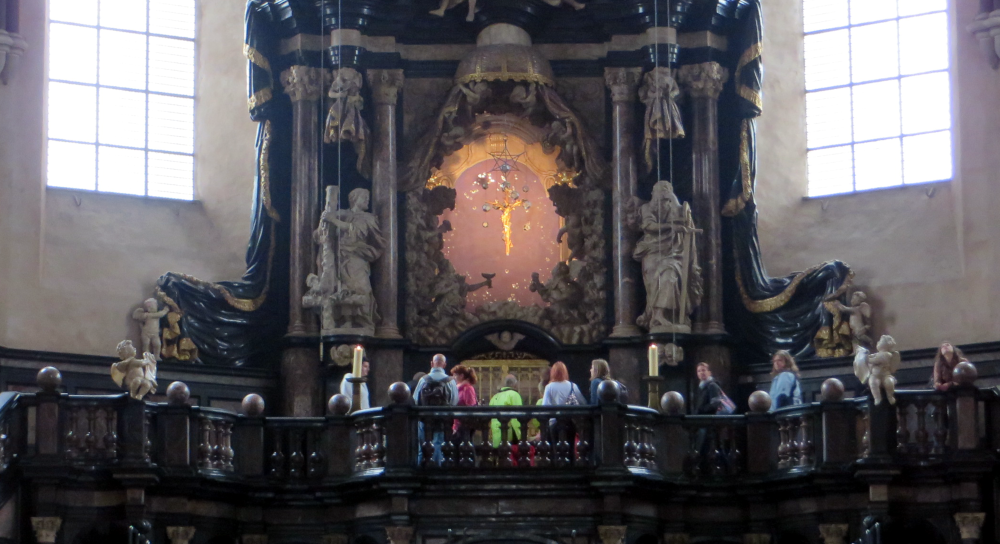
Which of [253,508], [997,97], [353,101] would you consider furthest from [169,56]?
[997,97]

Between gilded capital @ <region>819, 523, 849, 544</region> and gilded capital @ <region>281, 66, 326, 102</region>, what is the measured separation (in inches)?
361

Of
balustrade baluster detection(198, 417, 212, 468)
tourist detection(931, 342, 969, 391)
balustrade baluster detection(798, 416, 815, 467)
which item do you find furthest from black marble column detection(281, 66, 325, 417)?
tourist detection(931, 342, 969, 391)

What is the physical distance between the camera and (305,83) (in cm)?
3183

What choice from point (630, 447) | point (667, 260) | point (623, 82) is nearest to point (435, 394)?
point (630, 447)

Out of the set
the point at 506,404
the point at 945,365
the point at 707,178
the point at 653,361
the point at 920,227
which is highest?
the point at 707,178

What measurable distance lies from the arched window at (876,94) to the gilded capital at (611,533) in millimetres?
7798

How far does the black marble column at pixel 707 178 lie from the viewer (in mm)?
31109

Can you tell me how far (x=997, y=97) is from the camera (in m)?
30.8

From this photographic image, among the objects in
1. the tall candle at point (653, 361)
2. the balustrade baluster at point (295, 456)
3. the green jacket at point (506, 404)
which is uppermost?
the tall candle at point (653, 361)

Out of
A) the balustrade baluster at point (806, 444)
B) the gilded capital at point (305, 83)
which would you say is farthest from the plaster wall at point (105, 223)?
the balustrade baluster at point (806, 444)

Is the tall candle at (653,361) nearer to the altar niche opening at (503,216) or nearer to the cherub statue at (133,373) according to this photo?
the altar niche opening at (503,216)

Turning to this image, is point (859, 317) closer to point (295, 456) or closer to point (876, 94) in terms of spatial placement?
point (876, 94)

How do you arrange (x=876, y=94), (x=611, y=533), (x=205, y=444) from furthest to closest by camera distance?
(x=876, y=94) → (x=205, y=444) → (x=611, y=533)

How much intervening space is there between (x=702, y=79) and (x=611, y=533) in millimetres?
7232
